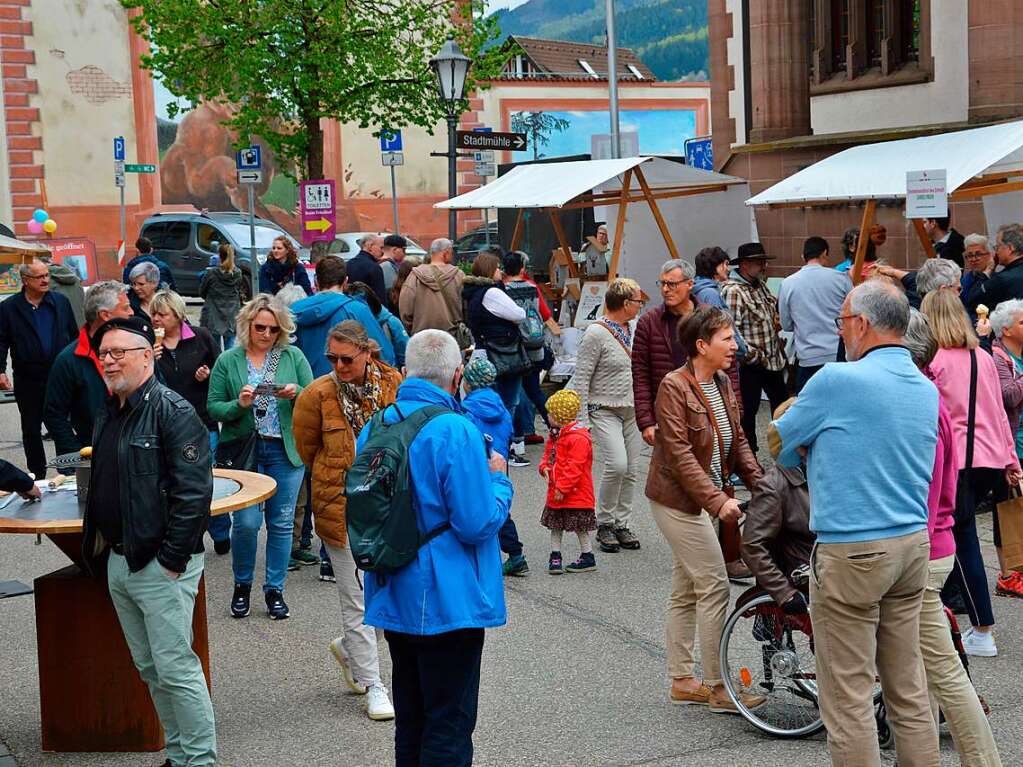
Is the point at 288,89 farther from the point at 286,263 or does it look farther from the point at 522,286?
the point at 522,286

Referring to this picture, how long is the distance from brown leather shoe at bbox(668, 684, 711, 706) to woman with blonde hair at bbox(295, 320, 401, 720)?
1.30 meters

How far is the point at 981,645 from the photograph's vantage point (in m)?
7.12

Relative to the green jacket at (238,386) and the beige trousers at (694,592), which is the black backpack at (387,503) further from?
the green jacket at (238,386)

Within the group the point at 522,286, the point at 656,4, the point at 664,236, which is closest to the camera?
the point at 522,286

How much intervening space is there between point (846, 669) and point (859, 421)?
82cm

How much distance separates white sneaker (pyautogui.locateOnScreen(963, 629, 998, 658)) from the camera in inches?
280

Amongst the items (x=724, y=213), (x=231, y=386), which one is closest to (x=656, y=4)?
(x=724, y=213)

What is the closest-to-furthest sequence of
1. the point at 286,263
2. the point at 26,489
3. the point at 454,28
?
the point at 26,489 → the point at 286,263 → the point at 454,28

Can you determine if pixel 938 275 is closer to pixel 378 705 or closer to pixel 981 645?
pixel 981 645

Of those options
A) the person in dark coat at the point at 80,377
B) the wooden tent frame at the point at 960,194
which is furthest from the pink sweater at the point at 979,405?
the wooden tent frame at the point at 960,194

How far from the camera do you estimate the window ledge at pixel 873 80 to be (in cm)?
1781

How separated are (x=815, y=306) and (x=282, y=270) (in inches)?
315

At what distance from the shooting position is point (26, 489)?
6008mm

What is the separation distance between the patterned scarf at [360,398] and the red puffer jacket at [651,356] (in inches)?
94.4
